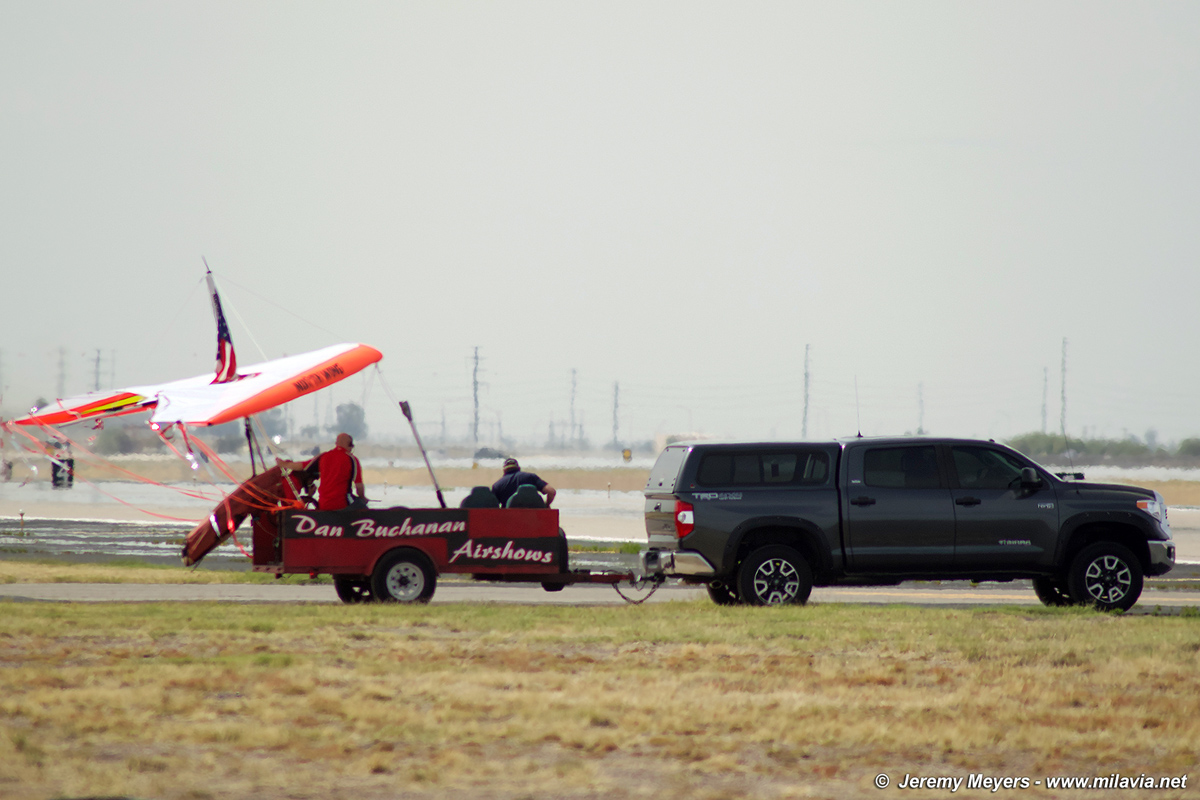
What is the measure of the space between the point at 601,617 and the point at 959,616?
417 cm

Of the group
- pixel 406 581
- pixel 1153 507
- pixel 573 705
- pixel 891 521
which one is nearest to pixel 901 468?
pixel 891 521

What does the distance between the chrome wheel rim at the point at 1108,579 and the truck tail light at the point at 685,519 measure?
4.88 metres

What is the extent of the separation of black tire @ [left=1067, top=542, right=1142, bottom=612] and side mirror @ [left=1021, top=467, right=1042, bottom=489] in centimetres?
101

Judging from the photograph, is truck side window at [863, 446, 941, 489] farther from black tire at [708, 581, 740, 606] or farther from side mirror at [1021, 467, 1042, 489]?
black tire at [708, 581, 740, 606]

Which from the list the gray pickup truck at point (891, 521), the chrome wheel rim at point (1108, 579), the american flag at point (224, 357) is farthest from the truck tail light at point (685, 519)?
the american flag at point (224, 357)

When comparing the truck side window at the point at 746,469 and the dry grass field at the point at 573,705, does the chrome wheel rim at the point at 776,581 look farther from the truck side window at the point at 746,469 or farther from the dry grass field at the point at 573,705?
the dry grass field at the point at 573,705

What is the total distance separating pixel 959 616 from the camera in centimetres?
1472

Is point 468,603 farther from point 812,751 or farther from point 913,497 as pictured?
point 812,751

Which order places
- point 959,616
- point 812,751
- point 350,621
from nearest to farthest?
point 812,751 < point 350,621 < point 959,616

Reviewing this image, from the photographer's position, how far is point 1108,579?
50.9ft

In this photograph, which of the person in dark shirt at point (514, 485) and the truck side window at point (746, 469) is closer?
the truck side window at point (746, 469)

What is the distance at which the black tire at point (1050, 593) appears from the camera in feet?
52.7

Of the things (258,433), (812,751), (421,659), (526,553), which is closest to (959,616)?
(526,553)

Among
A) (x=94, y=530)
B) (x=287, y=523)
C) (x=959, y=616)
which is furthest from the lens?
(x=94, y=530)
